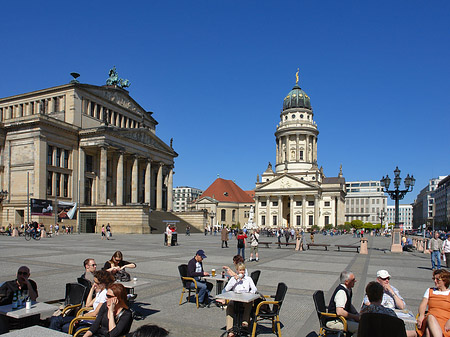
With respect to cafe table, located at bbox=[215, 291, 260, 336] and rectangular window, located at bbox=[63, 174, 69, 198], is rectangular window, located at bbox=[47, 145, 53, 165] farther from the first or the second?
cafe table, located at bbox=[215, 291, 260, 336]

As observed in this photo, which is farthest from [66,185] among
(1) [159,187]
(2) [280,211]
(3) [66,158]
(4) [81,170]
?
(2) [280,211]

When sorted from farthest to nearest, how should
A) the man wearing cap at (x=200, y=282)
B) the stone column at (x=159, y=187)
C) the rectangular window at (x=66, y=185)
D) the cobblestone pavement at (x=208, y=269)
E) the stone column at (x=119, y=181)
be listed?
the stone column at (x=159, y=187) < the stone column at (x=119, y=181) < the rectangular window at (x=66, y=185) < the man wearing cap at (x=200, y=282) < the cobblestone pavement at (x=208, y=269)

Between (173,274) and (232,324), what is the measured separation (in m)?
7.05

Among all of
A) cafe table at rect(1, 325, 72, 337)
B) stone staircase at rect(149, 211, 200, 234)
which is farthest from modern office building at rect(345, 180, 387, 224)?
Answer: cafe table at rect(1, 325, 72, 337)

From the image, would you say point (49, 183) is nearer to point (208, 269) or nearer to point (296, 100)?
point (208, 269)

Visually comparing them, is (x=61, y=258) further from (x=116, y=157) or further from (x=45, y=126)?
(x=116, y=157)

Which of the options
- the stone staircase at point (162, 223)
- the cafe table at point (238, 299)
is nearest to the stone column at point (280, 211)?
the stone staircase at point (162, 223)

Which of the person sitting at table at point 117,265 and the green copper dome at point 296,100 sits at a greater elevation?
the green copper dome at point 296,100

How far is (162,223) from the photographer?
179 ft

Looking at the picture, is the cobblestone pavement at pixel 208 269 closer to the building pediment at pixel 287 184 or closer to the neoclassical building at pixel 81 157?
the neoclassical building at pixel 81 157

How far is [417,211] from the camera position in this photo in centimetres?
18262

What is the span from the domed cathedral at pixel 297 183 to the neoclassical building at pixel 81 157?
44.6 metres

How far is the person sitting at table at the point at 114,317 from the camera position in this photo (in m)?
5.45

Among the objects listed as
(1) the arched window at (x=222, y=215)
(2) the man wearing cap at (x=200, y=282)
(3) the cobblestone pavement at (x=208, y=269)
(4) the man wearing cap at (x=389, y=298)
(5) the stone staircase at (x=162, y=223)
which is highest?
(4) the man wearing cap at (x=389, y=298)
